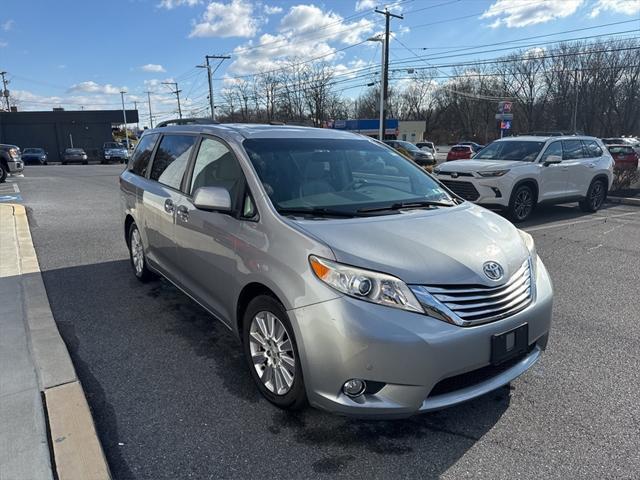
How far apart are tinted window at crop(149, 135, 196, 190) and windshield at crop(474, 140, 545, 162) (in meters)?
7.80

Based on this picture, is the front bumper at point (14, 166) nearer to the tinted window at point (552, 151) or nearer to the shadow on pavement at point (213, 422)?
the shadow on pavement at point (213, 422)

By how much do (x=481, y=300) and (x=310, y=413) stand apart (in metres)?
1.29

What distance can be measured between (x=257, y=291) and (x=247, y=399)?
2.44 ft

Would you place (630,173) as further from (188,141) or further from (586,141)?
(188,141)

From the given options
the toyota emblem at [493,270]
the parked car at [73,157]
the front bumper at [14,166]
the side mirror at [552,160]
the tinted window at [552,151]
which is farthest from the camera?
the parked car at [73,157]

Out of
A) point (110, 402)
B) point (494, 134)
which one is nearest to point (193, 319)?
point (110, 402)

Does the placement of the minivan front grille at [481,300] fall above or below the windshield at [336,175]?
below

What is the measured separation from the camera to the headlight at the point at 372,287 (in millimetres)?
2434

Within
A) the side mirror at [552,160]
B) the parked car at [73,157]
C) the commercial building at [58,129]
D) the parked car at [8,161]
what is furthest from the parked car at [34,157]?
the side mirror at [552,160]

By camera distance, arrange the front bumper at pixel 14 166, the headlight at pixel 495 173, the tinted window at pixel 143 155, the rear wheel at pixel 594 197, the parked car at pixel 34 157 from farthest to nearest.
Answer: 1. the parked car at pixel 34 157
2. the front bumper at pixel 14 166
3. the rear wheel at pixel 594 197
4. the headlight at pixel 495 173
5. the tinted window at pixel 143 155

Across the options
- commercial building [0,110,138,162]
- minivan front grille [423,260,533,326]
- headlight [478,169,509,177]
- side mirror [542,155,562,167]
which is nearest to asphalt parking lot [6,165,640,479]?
minivan front grille [423,260,533,326]

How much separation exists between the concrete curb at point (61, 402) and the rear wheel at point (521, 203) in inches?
324

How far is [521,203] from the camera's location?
948 centimetres

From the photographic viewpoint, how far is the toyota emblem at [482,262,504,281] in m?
2.69
